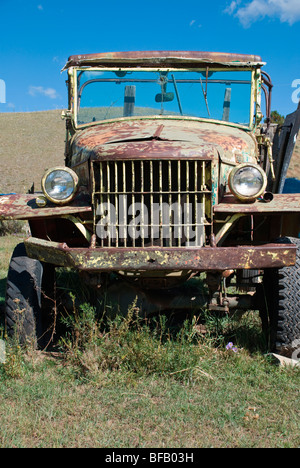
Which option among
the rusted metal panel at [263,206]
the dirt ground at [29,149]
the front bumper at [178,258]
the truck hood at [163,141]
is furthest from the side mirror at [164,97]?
the dirt ground at [29,149]

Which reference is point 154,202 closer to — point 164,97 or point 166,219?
point 166,219

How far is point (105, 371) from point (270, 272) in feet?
5.22

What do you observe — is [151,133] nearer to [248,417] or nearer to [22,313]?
[22,313]

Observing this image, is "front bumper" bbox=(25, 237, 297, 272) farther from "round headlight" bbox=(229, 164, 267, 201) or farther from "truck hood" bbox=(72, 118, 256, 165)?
"truck hood" bbox=(72, 118, 256, 165)

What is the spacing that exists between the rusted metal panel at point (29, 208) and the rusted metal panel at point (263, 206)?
3.41 ft

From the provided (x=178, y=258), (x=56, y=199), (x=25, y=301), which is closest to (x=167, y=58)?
(x=56, y=199)

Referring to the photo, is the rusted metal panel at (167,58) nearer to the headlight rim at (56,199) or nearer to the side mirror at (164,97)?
the side mirror at (164,97)

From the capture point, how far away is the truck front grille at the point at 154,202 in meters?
3.53

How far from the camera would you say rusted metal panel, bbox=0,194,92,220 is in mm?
3713

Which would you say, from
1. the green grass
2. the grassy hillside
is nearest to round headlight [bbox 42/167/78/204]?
the green grass

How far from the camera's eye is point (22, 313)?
13.0 ft

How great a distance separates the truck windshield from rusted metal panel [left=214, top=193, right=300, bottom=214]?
1.61 meters

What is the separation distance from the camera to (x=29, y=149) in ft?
113
